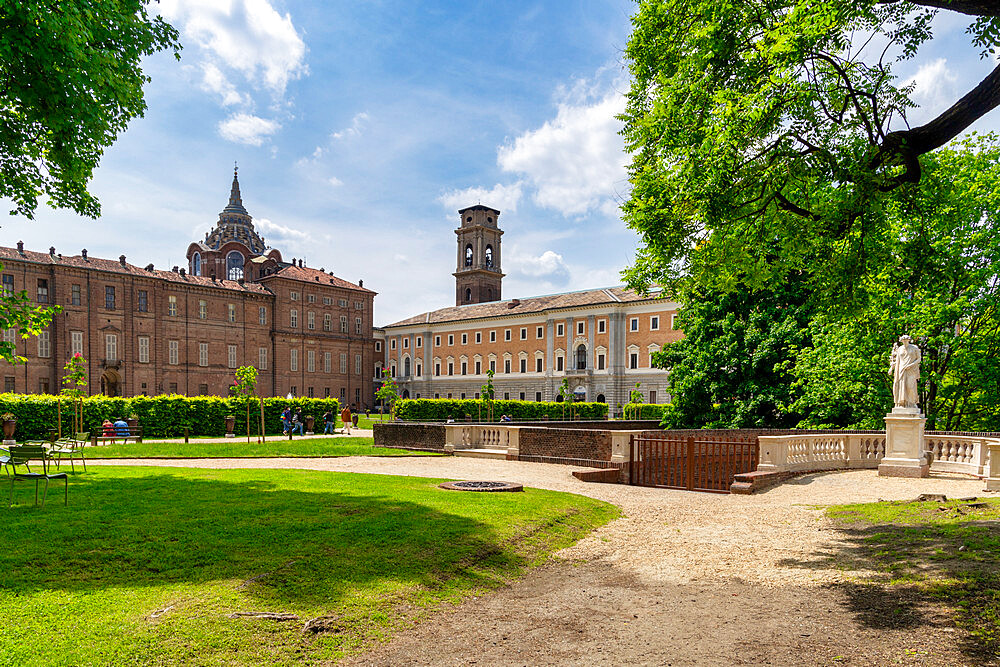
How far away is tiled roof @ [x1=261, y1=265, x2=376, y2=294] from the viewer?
3088 inches

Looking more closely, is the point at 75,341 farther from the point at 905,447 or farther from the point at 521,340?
the point at 905,447

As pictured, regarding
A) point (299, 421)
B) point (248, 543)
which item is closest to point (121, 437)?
point (299, 421)

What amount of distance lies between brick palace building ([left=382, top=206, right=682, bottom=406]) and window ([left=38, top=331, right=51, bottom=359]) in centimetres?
4435

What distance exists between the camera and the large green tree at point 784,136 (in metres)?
7.76

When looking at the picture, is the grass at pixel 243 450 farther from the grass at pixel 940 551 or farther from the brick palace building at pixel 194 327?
the brick palace building at pixel 194 327

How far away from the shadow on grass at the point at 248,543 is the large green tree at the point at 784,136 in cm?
535

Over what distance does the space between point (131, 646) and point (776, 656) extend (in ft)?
15.8

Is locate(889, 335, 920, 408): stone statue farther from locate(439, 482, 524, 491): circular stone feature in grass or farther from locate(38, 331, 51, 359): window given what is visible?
locate(38, 331, 51, 359): window

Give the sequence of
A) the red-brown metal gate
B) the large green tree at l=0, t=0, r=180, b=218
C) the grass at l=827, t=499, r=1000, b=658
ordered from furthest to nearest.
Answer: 1. the red-brown metal gate
2. the large green tree at l=0, t=0, r=180, b=218
3. the grass at l=827, t=499, r=1000, b=658

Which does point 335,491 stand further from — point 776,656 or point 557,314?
point 557,314

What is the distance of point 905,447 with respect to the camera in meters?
16.1

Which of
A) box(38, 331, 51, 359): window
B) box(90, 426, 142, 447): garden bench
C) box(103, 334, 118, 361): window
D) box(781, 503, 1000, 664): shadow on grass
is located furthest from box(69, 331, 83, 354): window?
box(781, 503, 1000, 664): shadow on grass

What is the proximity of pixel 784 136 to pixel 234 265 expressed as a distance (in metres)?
94.7

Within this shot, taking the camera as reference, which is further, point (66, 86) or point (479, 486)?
point (479, 486)
